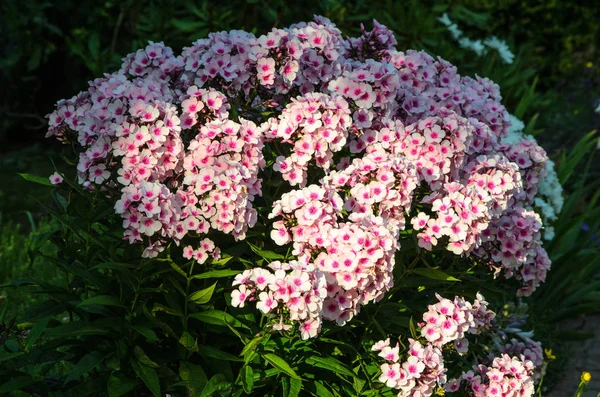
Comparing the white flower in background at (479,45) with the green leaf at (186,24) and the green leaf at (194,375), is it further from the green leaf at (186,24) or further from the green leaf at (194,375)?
the green leaf at (194,375)

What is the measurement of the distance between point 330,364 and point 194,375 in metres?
0.51

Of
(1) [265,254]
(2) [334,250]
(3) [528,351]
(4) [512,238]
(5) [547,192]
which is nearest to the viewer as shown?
(2) [334,250]

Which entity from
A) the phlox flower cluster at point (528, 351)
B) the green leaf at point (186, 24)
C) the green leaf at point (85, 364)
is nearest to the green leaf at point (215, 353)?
the green leaf at point (85, 364)

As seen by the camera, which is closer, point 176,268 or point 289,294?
point 289,294

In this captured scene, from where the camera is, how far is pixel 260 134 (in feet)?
10.6

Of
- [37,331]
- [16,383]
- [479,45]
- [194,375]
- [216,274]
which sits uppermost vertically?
[479,45]

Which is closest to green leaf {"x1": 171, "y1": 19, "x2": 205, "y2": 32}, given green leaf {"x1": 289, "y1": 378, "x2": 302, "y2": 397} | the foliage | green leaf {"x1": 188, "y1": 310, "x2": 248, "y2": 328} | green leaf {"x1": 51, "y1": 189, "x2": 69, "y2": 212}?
the foliage

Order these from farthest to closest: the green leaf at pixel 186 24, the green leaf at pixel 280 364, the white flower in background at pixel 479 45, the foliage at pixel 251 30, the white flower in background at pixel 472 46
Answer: the white flower in background at pixel 472 46 → the white flower in background at pixel 479 45 → the foliage at pixel 251 30 → the green leaf at pixel 186 24 → the green leaf at pixel 280 364

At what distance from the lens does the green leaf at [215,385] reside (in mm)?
2971

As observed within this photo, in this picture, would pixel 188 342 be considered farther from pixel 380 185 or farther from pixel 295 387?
pixel 380 185

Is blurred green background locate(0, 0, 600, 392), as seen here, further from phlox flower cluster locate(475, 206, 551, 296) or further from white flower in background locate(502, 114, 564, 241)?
phlox flower cluster locate(475, 206, 551, 296)

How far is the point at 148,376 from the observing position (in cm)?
303

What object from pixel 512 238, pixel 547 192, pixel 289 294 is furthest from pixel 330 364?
pixel 547 192

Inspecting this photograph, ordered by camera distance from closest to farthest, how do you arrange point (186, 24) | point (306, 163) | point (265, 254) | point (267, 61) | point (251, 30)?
1. point (265, 254)
2. point (306, 163)
3. point (267, 61)
4. point (186, 24)
5. point (251, 30)
